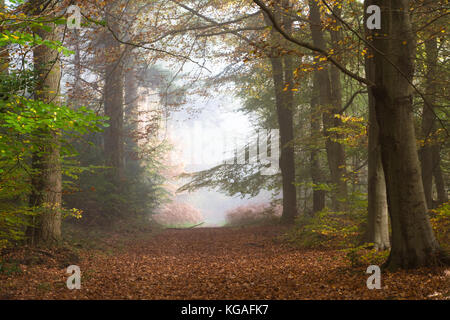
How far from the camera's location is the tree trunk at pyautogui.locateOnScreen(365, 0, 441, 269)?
479 centimetres

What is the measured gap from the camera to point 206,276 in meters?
6.23

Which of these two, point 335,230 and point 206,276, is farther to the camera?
point 335,230

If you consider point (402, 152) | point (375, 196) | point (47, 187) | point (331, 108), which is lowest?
point (375, 196)

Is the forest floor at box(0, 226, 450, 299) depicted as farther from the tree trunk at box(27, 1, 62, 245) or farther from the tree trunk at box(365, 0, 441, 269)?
the tree trunk at box(27, 1, 62, 245)

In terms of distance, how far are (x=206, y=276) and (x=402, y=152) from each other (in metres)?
3.61

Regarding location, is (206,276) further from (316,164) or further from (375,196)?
(316,164)

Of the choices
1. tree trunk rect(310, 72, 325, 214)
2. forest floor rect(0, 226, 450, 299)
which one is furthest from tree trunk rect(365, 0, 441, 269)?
tree trunk rect(310, 72, 325, 214)

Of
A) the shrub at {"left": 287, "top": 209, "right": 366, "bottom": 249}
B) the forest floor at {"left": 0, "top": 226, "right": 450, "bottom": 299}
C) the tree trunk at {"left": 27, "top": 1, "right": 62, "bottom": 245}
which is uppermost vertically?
the tree trunk at {"left": 27, "top": 1, "right": 62, "bottom": 245}

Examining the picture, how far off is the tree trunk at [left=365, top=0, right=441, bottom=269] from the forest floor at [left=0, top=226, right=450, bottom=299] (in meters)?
0.29

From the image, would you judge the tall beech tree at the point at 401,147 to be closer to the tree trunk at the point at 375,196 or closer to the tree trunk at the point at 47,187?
the tree trunk at the point at 375,196

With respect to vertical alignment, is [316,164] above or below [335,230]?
above

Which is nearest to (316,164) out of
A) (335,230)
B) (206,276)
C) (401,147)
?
(335,230)

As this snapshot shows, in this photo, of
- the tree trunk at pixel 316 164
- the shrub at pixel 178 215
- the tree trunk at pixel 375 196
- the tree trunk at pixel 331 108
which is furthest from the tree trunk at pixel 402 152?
the shrub at pixel 178 215
